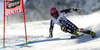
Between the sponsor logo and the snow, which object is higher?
the sponsor logo

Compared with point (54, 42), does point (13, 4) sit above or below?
above

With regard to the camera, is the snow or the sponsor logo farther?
the sponsor logo

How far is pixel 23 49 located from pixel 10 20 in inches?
696

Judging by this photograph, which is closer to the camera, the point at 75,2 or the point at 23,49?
the point at 23,49

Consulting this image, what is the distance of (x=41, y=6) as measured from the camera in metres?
21.9

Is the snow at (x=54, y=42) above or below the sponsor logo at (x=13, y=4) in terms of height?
below

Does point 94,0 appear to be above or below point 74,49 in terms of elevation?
above

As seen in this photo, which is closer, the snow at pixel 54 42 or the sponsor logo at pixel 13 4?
the snow at pixel 54 42

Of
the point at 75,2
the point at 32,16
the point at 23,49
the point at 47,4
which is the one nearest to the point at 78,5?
the point at 75,2

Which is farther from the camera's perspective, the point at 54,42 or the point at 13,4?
the point at 54,42

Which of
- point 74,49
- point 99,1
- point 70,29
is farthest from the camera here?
point 99,1

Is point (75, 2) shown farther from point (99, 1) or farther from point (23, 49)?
point (23, 49)

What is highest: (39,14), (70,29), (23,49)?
(39,14)

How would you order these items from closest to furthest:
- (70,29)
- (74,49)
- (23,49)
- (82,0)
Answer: (74,49) → (23,49) → (70,29) → (82,0)
